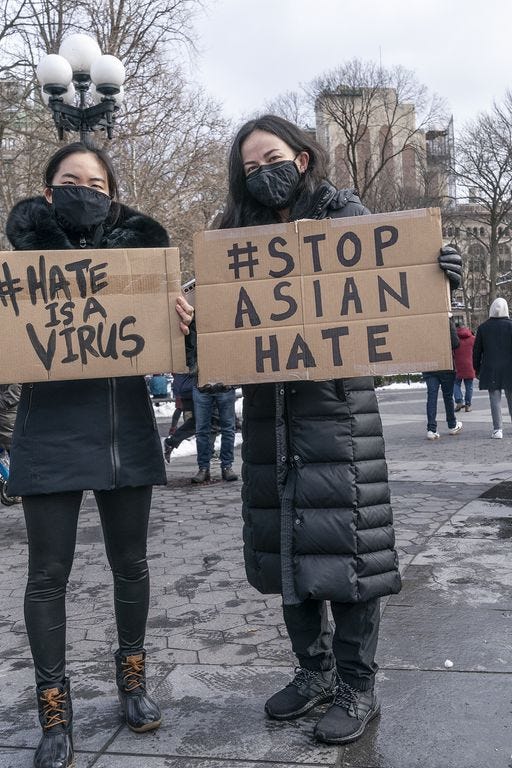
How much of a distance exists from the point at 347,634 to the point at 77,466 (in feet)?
3.59

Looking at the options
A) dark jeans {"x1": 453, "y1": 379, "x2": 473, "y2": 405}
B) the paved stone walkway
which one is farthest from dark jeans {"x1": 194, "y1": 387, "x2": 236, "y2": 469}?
dark jeans {"x1": 453, "y1": 379, "x2": 473, "y2": 405}

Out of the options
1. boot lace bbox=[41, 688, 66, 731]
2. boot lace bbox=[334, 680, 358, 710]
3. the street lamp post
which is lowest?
boot lace bbox=[334, 680, 358, 710]

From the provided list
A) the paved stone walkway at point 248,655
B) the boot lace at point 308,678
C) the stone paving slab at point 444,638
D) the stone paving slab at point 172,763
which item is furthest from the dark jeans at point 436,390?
the stone paving slab at point 172,763

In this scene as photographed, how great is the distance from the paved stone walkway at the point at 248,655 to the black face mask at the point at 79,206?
5.94ft

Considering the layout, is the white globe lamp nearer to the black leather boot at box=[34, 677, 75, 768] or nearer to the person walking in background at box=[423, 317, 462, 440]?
the person walking in background at box=[423, 317, 462, 440]

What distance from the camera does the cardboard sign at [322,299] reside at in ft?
9.16

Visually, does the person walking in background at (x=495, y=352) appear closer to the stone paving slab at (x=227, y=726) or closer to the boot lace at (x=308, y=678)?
the stone paving slab at (x=227, y=726)

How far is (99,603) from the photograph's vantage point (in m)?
4.61

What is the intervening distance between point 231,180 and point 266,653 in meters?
2.07

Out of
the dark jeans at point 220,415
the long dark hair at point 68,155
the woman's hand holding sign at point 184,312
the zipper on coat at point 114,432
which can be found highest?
the long dark hair at point 68,155

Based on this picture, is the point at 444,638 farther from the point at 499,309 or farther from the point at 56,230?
the point at 499,309

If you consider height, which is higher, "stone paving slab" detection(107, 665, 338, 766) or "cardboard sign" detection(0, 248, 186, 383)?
"cardboard sign" detection(0, 248, 186, 383)

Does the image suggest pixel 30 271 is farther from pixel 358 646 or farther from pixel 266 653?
pixel 266 653

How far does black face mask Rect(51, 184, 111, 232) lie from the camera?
284 cm
